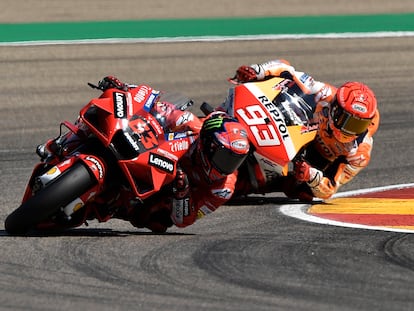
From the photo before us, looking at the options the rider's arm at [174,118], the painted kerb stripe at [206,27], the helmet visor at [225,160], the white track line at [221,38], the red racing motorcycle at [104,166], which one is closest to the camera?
the red racing motorcycle at [104,166]

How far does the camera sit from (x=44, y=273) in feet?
25.8

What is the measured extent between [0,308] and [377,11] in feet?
55.0

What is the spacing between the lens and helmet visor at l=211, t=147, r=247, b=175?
349 inches

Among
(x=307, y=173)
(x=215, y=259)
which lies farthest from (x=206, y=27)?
(x=215, y=259)

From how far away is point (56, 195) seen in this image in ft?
27.7

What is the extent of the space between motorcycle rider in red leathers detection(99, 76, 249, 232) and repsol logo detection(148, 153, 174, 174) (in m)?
0.13

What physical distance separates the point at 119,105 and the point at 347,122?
232 cm

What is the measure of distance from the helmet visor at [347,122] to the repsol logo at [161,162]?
195 centimetres

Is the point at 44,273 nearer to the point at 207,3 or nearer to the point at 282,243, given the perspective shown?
the point at 282,243

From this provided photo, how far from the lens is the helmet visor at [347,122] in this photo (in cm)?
1016

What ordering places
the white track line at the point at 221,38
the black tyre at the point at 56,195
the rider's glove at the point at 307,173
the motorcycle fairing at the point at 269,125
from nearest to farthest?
the black tyre at the point at 56,195 → the motorcycle fairing at the point at 269,125 → the rider's glove at the point at 307,173 → the white track line at the point at 221,38

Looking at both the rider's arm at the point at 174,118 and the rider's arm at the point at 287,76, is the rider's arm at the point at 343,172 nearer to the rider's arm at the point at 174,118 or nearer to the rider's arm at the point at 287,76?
the rider's arm at the point at 287,76

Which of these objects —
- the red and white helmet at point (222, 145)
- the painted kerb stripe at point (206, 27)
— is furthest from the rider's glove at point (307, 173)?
the painted kerb stripe at point (206, 27)

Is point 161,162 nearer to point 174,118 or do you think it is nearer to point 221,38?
point 174,118
